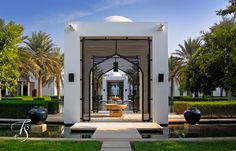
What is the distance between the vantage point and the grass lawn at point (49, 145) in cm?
988

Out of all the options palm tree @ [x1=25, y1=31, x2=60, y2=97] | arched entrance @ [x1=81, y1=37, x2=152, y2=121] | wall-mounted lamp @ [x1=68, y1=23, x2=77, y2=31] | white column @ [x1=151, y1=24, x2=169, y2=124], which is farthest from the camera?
palm tree @ [x1=25, y1=31, x2=60, y2=97]

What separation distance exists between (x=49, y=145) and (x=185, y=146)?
3.62 m

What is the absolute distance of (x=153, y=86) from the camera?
59.1 feet

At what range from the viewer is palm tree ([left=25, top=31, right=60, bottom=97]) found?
126 feet

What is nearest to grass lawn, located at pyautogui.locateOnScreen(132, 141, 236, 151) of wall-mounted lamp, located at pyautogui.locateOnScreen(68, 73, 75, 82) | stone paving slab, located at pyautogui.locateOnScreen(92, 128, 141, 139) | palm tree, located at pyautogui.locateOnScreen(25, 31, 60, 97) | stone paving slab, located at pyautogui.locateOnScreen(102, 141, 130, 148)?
stone paving slab, located at pyautogui.locateOnScreen(102, 141, 130, 148)

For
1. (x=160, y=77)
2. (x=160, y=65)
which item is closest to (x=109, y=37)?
(x=160, y=65)

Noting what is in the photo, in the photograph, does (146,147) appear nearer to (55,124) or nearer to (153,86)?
(153,86)

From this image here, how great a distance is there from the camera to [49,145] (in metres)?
10.6

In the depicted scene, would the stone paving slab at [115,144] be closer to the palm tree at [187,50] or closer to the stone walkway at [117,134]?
the stone walkway at [117,134]

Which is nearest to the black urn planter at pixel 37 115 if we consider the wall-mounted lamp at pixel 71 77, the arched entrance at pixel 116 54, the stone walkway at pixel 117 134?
the stone walkway at pixel 117 134

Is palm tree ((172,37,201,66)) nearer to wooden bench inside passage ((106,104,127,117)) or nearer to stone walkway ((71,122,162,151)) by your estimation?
wooden bench inside passage ((106,104,127,117))

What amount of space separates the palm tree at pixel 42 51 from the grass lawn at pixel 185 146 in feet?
91.9

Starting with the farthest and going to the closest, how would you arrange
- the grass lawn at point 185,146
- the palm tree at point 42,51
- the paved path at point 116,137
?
the palm tree at point 42,51, the paved path at point 116,137, the grass lawn at point 185,146

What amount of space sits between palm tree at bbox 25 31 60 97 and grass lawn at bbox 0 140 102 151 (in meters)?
27.1
